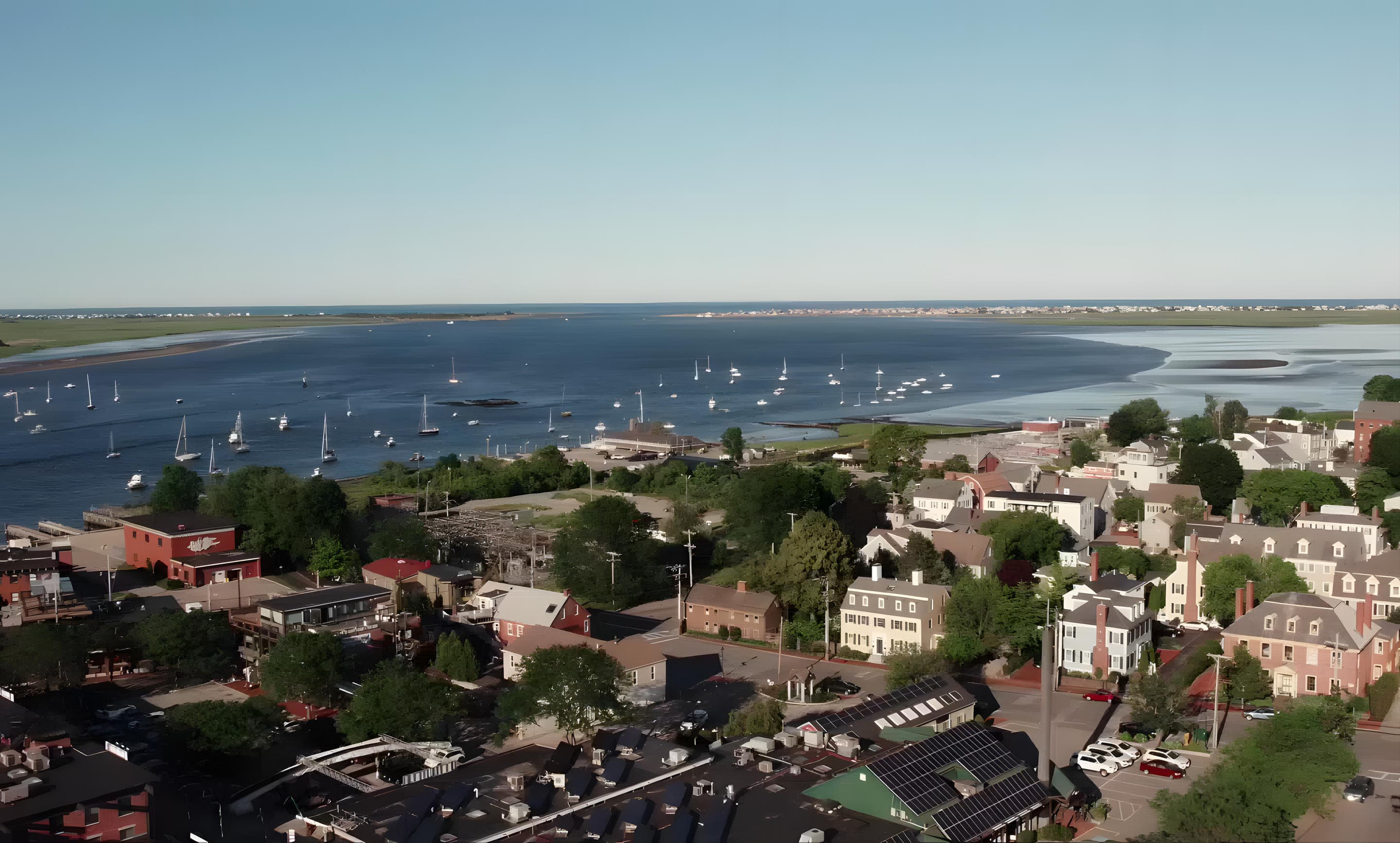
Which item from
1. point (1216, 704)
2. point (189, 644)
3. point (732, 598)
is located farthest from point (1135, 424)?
point (189, 644)

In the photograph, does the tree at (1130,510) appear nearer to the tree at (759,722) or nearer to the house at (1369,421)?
the house at (1369,421)

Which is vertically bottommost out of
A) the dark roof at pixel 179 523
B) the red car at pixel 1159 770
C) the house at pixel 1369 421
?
the red car at pixel 1159 770

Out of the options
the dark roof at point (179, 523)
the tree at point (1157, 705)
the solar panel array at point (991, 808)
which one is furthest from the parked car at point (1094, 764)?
the dark roof at point (179, 523)

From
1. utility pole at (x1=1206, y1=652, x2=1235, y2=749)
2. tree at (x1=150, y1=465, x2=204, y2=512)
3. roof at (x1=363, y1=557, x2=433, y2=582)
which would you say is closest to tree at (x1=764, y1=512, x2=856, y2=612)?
utility pole at (x1=1206, y1=652, x2=1235, y2=749)

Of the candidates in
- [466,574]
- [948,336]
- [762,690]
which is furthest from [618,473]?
[948,336]

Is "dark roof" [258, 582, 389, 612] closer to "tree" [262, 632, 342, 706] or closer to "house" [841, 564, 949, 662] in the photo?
"tree" [262, 632, 342, 706]

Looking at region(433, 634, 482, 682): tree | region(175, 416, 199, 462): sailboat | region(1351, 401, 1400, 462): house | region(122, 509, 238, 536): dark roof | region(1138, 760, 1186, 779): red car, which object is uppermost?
region(1351, 401, 1400, 462): house

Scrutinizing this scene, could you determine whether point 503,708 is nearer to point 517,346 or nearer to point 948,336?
point 517,346
